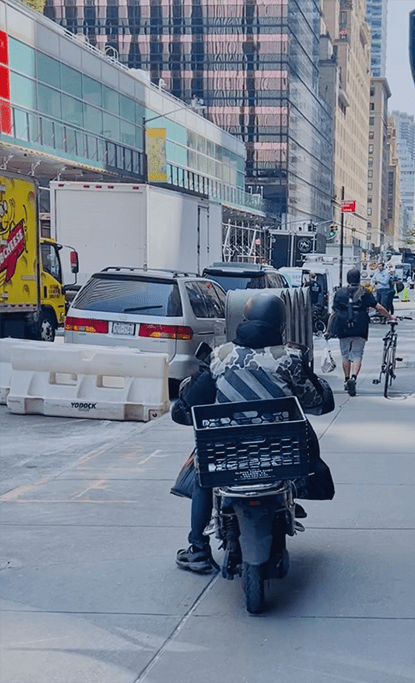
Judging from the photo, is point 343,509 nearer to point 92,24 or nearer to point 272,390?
point 272,390

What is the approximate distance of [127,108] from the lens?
52.6m

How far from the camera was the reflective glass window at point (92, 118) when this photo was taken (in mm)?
46406

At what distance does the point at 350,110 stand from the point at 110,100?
128556mm

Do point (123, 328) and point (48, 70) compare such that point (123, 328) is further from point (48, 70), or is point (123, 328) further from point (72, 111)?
point (72, 111)

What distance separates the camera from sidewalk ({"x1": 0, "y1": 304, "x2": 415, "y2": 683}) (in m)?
4.54

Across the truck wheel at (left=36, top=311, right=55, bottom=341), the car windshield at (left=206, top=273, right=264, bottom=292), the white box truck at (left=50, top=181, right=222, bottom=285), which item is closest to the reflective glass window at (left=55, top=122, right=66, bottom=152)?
the white box truck at (left=50, top=181, right=222, bottom=285)

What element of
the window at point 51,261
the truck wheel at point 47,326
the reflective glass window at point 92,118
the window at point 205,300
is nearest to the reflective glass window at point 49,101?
the reflective glass window at point 92,118

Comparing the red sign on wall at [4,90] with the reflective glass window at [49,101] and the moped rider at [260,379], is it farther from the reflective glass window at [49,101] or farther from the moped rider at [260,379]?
the moped rider at [260,379]

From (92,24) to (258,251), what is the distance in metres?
44.4

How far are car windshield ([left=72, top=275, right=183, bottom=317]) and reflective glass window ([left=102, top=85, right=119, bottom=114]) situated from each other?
3666cm

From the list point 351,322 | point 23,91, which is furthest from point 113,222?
point 23,91

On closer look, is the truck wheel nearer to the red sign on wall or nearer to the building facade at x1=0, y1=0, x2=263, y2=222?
the building facade at x1=0, y1=0, x2=263, y2=222

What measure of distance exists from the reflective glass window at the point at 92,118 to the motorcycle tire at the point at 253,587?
42791 millimetres

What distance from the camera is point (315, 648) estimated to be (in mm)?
4711
